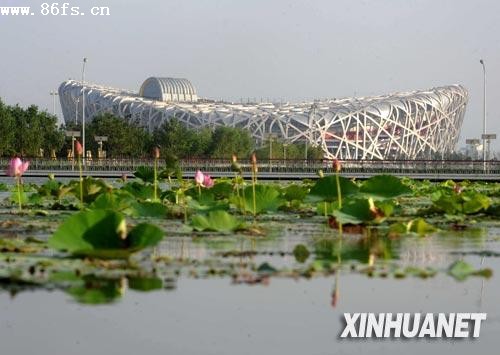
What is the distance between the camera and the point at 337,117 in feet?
334

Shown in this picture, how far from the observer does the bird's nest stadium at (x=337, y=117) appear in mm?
99000

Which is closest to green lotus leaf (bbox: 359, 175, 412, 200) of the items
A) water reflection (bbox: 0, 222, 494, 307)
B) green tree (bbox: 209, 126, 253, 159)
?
water reflection (bbox: 0, 222, 494, 307)

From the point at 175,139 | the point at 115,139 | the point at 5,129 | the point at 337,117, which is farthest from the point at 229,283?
the point at 337,117

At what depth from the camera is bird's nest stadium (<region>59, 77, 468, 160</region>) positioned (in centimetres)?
9900

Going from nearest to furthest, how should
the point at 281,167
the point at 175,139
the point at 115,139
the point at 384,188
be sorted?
the point at 384,188, the point at 281,167, the point at 115,139, the point at 175,139

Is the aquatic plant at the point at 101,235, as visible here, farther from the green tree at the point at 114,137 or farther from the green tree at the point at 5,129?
the green tree at the point at 114,137

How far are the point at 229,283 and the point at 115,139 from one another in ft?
200

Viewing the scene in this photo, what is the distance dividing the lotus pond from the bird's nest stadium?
279 ft

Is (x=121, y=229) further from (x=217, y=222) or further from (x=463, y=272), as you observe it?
(x=217, y=222)

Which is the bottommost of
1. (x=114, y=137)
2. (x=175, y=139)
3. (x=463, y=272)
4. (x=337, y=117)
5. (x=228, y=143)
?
(x=463, y=272)

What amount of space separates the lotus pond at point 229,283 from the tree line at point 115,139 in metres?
47.8

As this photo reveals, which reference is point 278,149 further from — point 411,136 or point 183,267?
point 183,267

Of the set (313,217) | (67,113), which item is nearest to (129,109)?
(67,113)

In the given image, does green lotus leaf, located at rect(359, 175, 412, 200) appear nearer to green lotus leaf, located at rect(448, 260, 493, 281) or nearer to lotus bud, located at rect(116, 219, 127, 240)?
green lotus leaf, located at rect(448, 260, 493, 281)
